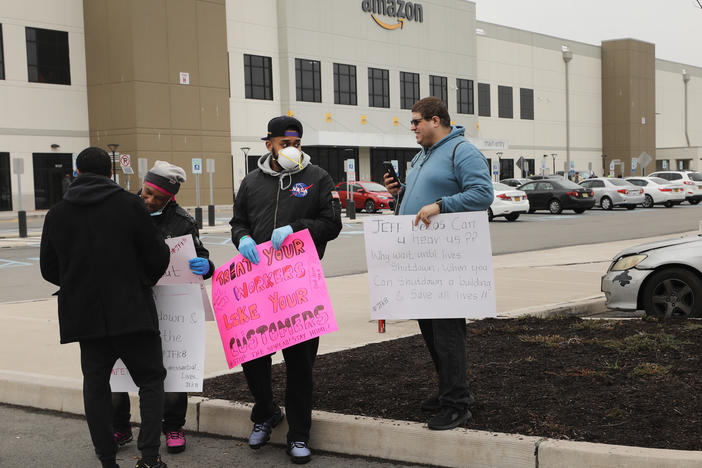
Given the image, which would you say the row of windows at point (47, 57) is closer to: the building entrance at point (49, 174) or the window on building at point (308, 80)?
the building entrance at point (49, 174)

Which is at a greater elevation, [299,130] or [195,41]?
[195,41]

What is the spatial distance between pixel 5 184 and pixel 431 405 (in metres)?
42.2

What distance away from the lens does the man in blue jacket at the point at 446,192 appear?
489 centimetres

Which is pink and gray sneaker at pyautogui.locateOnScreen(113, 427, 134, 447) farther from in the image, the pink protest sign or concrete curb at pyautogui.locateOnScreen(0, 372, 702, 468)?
the pink protest sign

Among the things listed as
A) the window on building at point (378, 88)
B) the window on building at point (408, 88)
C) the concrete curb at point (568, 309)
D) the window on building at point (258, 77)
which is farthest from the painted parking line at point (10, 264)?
the window on building at point (408, 88)

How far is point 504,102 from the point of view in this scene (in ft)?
234

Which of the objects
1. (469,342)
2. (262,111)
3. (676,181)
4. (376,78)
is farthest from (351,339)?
(376,78)

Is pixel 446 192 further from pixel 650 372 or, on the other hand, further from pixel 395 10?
pixel 395 10

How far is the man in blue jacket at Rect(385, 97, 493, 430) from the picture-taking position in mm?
4891

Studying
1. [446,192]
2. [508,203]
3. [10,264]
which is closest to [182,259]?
[446,192]

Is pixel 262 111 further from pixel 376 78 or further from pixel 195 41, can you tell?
pixel 376 78

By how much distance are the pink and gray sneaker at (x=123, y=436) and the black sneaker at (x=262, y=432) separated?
798mm

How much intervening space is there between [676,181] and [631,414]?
123ft

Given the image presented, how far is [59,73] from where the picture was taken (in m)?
44.5
